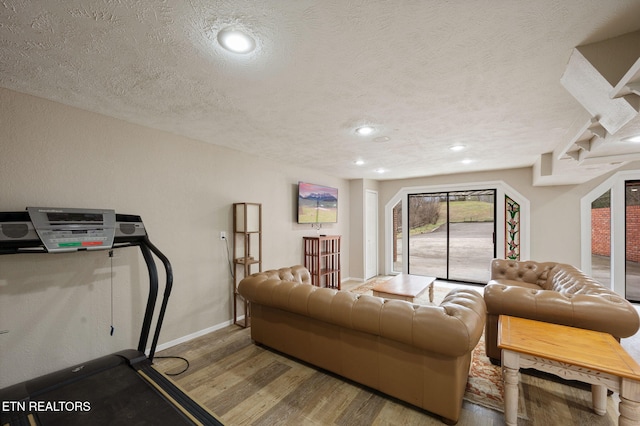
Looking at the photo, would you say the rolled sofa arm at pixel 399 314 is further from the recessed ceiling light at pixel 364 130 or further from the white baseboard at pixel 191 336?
the recessed ceiling light at pixel 364 130

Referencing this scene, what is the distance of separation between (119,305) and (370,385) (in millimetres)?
2423

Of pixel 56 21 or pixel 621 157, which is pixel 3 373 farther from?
pixel 621 157

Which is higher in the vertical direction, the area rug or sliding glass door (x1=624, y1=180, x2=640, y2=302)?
sliding glass door (x1=624, y1=180, x2=640, y2=302)

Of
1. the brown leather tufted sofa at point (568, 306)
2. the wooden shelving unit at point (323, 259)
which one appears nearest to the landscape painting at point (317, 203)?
the wooden shelving unit at point (323, 259)

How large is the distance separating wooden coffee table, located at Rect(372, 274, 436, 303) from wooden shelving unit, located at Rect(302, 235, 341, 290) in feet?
4.33

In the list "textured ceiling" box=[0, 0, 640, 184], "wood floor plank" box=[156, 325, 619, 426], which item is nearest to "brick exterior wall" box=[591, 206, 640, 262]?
A: "textured ceiling" box=[0, 0, 640, 184]

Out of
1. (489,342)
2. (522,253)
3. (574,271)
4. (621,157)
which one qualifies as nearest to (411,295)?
(489,342)

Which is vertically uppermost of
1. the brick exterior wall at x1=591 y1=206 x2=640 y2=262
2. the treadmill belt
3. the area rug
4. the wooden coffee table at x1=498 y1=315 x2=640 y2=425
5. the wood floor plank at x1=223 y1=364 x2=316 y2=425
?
the brick exterior wall at x1=591 y1=206 x2=640 y2=262

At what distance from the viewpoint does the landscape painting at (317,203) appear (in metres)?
4.67

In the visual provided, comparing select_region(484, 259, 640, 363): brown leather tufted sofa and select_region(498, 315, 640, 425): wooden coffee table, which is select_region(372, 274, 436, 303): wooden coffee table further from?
select_region(498, 315, 640, 425): wooden coffee table

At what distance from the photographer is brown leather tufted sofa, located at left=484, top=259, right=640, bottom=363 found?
184cm

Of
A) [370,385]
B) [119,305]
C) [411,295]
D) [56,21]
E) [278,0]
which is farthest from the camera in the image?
[411,295]

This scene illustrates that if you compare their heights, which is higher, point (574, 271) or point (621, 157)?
point (621, 157)

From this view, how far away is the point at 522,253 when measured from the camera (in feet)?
16.0
